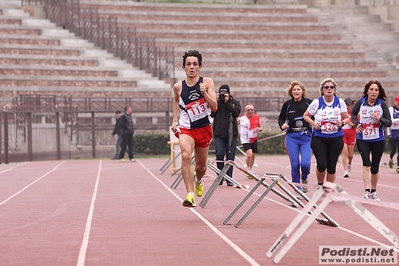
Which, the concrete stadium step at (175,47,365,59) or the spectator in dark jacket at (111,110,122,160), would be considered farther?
the concrete stadium step at (175,47,365,59)

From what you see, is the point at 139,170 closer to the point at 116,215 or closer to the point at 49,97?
the point at 49,97

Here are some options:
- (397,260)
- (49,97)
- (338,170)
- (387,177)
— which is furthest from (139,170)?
(397,260)

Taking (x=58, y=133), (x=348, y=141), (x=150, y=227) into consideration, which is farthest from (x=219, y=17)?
(x=150, y=227)

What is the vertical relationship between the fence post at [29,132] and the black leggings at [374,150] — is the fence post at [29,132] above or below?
below

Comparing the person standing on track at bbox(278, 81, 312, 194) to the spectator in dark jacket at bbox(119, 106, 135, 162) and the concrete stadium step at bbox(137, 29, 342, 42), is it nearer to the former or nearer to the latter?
the spectator in dark jacket at bbox(119, 106, 135, 162)

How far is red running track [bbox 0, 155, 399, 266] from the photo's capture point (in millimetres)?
9164

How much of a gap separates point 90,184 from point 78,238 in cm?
1039

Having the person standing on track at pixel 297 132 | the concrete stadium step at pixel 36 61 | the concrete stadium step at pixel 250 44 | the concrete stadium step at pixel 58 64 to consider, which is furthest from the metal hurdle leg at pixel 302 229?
the concrete stadium step at pixel 250 44

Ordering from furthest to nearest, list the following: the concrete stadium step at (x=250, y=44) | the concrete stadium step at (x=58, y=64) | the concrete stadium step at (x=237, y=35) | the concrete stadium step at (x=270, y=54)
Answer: the concrete stadium step at (x=237, y=35) → the concrete stadium step at (x=250, y=44) → the concrete stadium step at (x=270, y=54) → the concrete stadium step at (x=58, y=64)

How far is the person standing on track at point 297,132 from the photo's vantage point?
16031 mm

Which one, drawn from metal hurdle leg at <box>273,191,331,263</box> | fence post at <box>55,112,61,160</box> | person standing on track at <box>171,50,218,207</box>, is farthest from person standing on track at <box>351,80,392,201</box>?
fence post at <box>55,112,61,160</box>

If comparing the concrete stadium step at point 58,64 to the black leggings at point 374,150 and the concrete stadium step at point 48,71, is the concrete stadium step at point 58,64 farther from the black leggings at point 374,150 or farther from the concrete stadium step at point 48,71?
the black leggings at point 374,150

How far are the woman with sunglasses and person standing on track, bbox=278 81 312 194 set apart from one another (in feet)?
2.97

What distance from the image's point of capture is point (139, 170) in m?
27.0
